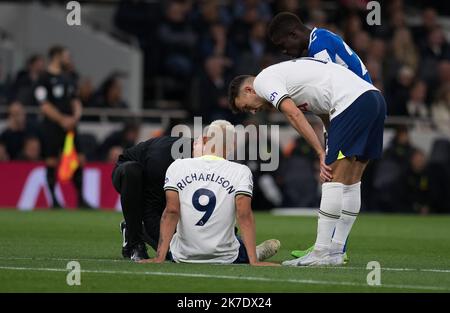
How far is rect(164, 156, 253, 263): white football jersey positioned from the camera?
897 cm

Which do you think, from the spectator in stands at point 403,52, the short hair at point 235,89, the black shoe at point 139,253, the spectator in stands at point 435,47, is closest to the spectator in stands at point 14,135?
the spectator in stands at point 403,52

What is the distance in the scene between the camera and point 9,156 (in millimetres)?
19734

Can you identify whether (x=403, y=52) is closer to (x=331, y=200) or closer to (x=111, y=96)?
(x=111, y=96)

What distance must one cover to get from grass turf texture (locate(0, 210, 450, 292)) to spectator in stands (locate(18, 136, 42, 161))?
13.1ft

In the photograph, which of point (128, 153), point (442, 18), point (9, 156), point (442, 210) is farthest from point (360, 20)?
point (128, 153)

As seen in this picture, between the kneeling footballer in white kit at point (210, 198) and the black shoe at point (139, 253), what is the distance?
0.48 m

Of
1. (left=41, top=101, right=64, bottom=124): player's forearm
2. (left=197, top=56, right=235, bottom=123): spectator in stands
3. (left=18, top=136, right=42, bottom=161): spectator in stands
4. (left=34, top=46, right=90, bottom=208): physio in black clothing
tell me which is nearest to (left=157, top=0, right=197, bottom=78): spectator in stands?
(left=197, top=56, right=235, bottom=123): spectator in stands

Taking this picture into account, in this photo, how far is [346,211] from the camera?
990 centimetres

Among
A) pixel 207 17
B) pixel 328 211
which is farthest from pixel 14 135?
pixel 328 211

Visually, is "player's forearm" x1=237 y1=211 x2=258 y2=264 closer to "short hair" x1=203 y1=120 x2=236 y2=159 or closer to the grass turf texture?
the grass turf texture

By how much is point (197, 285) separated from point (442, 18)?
1989cm

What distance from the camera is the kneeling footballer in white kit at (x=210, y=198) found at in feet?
29.3

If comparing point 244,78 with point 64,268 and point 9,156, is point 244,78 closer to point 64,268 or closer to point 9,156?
A: point 64,268

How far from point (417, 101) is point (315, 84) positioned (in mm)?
12965
